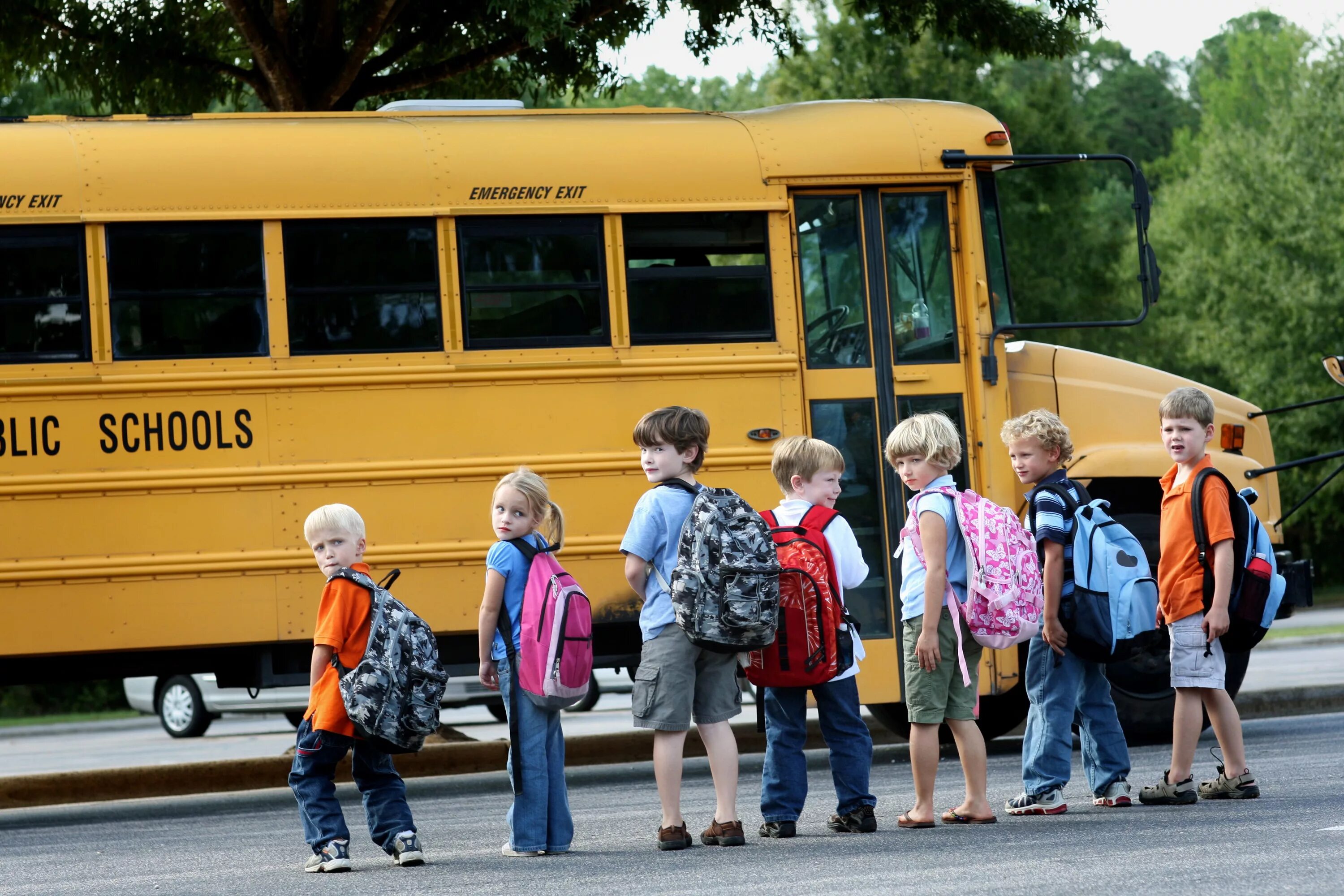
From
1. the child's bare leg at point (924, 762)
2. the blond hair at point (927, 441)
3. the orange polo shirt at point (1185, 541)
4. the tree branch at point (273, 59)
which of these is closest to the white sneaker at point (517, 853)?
the child's bare leg at point (924, 762)

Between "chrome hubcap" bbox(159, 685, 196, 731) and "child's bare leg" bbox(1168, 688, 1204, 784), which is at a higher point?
"child's bare leg" bbox(1168, 688, 1204, 784)

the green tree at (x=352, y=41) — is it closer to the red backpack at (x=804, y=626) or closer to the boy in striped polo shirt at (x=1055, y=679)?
the boy in striped polo shirt at (x=1055, y=679)

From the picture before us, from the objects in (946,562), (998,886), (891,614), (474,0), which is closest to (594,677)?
(474,0)

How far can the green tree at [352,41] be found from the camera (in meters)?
10.0

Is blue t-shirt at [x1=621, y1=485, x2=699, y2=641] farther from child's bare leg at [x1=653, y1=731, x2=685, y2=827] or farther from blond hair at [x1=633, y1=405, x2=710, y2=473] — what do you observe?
child's bare leg at [x1=653, y1=731, x2=685, y2=827]

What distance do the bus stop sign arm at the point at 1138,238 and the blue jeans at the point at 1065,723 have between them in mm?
1772

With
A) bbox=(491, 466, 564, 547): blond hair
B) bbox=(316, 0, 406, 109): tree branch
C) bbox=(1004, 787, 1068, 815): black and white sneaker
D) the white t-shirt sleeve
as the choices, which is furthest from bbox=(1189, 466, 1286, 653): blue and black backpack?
bbox=(316, 0, 406, 109): tree branch

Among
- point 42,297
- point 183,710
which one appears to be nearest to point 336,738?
point 42,297

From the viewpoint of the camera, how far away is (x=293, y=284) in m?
6.96

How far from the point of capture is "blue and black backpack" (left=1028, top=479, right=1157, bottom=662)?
568 cm

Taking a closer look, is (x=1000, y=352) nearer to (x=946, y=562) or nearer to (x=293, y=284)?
(x=946, y=562)

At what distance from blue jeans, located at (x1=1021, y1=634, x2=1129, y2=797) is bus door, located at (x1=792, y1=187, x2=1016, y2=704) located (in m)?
1.50

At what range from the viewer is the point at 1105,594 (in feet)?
18.7

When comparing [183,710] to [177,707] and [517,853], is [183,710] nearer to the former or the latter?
[177,707]
